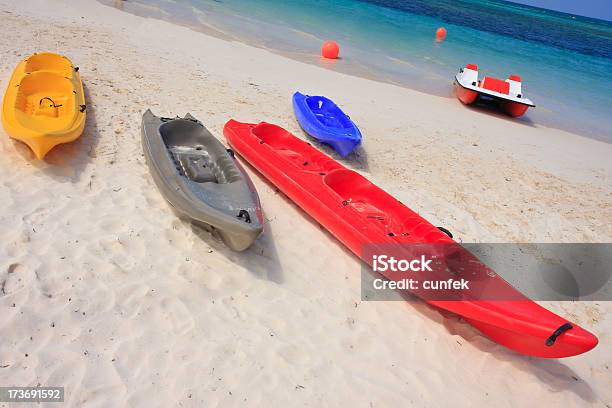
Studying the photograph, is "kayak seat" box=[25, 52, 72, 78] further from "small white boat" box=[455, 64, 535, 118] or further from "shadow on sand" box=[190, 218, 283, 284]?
"small white boat" box=[455, 64, 535, 118]

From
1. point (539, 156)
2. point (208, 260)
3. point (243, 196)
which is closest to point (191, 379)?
point (208, 260)

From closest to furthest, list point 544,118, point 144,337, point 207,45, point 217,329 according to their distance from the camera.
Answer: point 144,337
point 217,329
point 207,45
point 544,118

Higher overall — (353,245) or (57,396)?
(353,245)

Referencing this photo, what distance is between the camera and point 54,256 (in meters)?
3.33

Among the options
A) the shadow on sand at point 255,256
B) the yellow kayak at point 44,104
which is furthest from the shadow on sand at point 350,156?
the yellow kayak at point 44,104

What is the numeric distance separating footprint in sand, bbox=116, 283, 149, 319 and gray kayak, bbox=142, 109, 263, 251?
31.4 inches

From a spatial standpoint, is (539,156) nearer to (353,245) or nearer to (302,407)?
(353,245)

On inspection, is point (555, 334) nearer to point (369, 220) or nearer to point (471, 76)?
point (369, 220)

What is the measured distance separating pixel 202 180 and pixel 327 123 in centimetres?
302

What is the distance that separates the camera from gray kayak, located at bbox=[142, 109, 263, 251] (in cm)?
370

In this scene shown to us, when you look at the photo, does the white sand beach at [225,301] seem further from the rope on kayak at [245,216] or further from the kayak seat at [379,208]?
the kayak seat at [379,208]

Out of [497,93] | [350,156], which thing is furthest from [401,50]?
[350,156]

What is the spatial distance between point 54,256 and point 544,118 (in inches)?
481

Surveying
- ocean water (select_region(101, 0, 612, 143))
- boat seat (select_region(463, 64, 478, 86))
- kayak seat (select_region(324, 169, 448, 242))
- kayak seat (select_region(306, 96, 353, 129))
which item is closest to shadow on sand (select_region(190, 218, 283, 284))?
kayak seat (select_region(324, 169, 448, 242))
